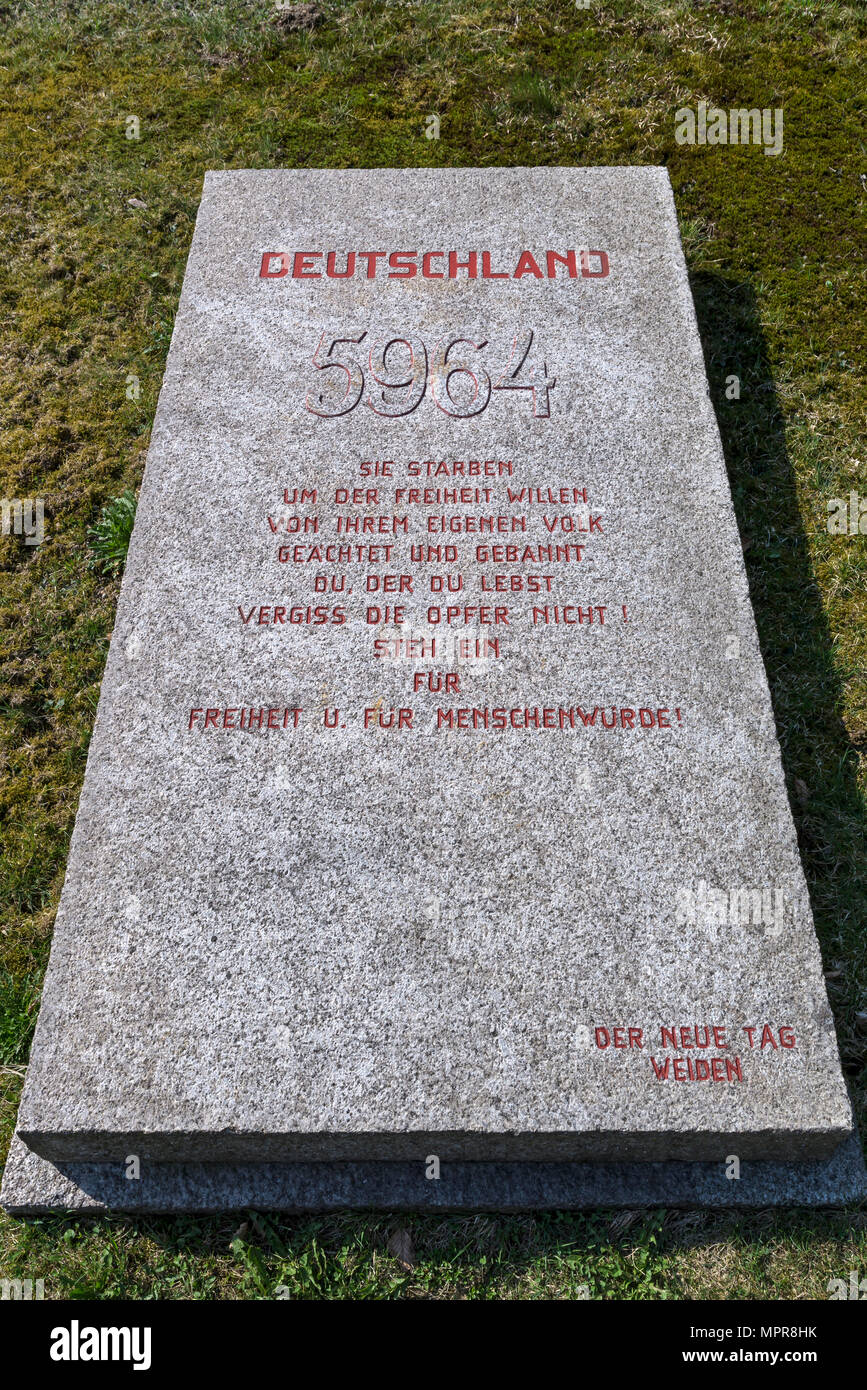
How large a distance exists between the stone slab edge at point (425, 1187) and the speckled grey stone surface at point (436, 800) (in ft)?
0.32

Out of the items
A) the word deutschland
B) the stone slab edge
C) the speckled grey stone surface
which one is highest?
the word deutschland

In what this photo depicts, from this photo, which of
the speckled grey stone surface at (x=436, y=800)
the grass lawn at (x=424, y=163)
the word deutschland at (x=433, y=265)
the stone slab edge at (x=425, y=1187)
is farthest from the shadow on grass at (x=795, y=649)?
the word deutschland at (x=433, y=265)

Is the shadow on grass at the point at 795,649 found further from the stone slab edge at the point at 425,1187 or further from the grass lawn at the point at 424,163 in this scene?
the stone slab edge at the point at 425,1187

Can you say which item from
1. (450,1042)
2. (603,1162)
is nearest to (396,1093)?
(450,1042)

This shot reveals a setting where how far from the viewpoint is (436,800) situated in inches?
118

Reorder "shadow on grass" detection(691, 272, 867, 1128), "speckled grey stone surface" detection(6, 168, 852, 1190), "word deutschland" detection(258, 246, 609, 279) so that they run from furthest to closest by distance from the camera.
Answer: "word deutschland" detection(258, 246, 609, 279)
"shadow on grass" detection(691, 272, 867, 1128)
"speckled grey stone surface" detection(6, 168, 852, 1190)

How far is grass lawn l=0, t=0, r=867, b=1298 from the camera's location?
2.81m

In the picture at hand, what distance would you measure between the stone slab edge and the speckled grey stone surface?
98mm

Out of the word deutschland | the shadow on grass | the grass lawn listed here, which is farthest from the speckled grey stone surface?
the shadow on grass

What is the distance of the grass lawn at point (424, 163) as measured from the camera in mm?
2811

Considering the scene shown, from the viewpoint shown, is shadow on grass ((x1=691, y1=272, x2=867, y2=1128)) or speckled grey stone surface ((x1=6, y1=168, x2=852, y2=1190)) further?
shadow on grass ((x1=691, y1=272, x2=867, y2=1128))

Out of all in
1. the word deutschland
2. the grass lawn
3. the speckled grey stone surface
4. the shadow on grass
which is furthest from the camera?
the word deutschland

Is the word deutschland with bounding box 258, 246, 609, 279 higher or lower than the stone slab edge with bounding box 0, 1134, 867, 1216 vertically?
higher

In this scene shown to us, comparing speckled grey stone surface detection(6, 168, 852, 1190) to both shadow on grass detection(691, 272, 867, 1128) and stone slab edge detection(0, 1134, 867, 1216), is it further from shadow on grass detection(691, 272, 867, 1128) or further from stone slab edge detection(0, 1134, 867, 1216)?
shadow on grass detection(691, 272, 867, 1128)
